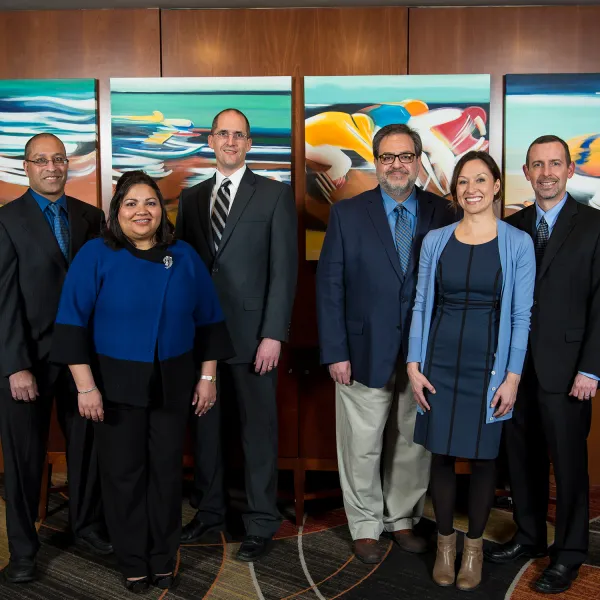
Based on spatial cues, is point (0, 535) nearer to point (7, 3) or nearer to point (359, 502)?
point (359, 502)

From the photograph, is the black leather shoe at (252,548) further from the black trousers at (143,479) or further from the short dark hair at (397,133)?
the short dark hair at (397,133)

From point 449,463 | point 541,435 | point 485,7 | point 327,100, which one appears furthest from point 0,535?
point 485,7

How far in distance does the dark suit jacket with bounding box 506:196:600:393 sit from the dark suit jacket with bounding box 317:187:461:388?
1.48 ft

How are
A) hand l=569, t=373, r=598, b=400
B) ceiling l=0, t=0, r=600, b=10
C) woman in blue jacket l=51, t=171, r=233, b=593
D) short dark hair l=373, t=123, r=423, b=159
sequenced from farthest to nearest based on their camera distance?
1. ceiling l=0, t=0, r=600, b=10
2. short dark hair l=373, t=123, r=423, b=159
3. hand l=569, t=373, r=598, b=400
4. woman in blue jacket l=51, t=171, r=233, b=593

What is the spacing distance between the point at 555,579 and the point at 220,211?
78.7 inches

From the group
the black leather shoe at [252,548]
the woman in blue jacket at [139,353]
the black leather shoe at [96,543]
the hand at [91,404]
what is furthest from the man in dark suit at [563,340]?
the black leather shoe at [96,543]

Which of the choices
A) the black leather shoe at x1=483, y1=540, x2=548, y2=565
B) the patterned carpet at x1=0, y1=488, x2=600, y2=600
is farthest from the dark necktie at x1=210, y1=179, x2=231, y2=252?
the black leather shoe at x1=483, y1=540, x2=548, y2=565

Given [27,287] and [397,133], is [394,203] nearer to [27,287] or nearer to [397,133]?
[397,133]

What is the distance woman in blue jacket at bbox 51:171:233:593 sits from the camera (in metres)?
2.33

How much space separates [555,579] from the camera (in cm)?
254

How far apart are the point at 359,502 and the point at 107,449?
1119 millimetres

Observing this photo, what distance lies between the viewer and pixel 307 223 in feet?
11.8

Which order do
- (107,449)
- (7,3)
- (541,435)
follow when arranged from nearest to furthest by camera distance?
(107,449) < (541,435) < (7,3)

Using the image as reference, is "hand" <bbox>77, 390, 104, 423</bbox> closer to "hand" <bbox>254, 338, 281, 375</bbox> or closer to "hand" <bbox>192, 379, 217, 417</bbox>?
"hand" <bbox>192, 379, 217, 417</bbox>
